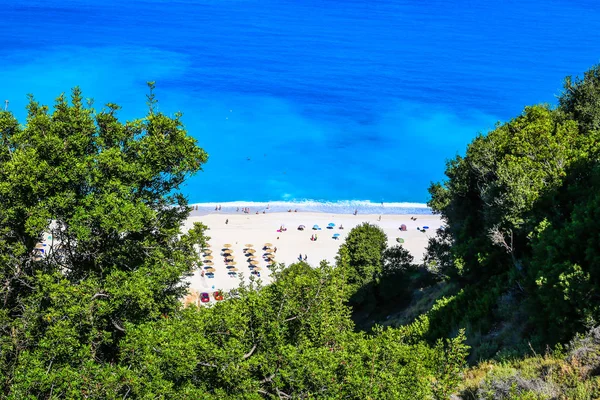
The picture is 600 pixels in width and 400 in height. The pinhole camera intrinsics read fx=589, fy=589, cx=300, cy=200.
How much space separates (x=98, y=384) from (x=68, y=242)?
3.81 m

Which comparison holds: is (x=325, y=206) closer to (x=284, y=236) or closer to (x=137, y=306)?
(x=284, y=236)

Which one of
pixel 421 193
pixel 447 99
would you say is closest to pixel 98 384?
pixel 421 193

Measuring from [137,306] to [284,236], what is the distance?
41693 mm

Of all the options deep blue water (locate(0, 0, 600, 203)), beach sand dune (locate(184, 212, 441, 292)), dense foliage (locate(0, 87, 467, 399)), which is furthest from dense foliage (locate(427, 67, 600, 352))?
deep blue water (locate(0, 0, 600, 203))

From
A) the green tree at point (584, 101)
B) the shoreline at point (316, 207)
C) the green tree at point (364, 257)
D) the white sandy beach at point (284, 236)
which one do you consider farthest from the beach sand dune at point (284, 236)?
the green tree at point (584, 101)

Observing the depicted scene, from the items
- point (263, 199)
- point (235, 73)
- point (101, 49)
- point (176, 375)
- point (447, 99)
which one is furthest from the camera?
point (101, 49)

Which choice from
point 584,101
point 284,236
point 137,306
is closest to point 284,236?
point 284,236

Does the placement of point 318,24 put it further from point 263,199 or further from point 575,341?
point 575,341

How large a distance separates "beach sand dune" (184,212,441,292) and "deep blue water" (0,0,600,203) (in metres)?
6.61

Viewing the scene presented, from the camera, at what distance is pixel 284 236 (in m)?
54.6

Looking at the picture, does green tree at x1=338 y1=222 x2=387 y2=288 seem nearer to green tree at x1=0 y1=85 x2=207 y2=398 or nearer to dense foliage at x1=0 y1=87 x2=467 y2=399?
dense foliage at x1=0 y1=87 x2=467 y2=399

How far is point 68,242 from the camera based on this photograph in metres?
13.5

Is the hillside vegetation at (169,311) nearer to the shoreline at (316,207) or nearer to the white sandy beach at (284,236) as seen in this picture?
the white sandy beach at (284,236)

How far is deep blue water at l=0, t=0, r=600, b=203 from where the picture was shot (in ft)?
246
